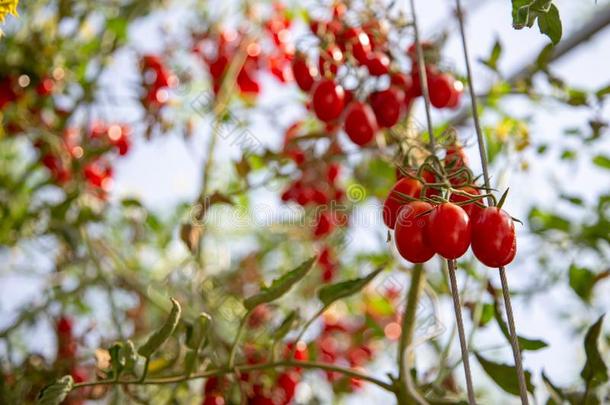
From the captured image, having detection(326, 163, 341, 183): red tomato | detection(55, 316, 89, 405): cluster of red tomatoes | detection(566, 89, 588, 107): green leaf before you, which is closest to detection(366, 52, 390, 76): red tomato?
detection(566, 89, 588, 107): green leaf

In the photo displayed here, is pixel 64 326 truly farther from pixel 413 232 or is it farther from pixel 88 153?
pixel 413 232

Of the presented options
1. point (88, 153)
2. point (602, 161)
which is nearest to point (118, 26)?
point (88, 153)

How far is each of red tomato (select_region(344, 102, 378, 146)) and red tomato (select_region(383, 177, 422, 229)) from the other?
227mm

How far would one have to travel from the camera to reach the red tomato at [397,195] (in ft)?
2.19

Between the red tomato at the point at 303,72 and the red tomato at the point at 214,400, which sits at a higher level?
the red tomato at the point at 303,72

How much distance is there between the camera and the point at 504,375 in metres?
0.84

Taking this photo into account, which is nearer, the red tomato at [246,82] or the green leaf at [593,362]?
the green leaf at [593,362]

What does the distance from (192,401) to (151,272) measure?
84 cm

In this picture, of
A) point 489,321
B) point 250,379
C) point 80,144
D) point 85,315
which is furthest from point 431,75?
point 85,315

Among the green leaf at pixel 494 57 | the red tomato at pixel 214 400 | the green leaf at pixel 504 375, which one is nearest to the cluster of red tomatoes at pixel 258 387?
the red tomato at pixel 214 400

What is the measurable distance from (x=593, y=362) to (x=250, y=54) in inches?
37.4

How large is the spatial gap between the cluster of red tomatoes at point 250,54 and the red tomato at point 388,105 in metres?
0.57

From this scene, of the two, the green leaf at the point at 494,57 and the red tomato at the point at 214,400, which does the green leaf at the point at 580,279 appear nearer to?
the green leaf at the point at 494,57

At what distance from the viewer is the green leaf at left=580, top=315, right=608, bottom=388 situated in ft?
2.62
